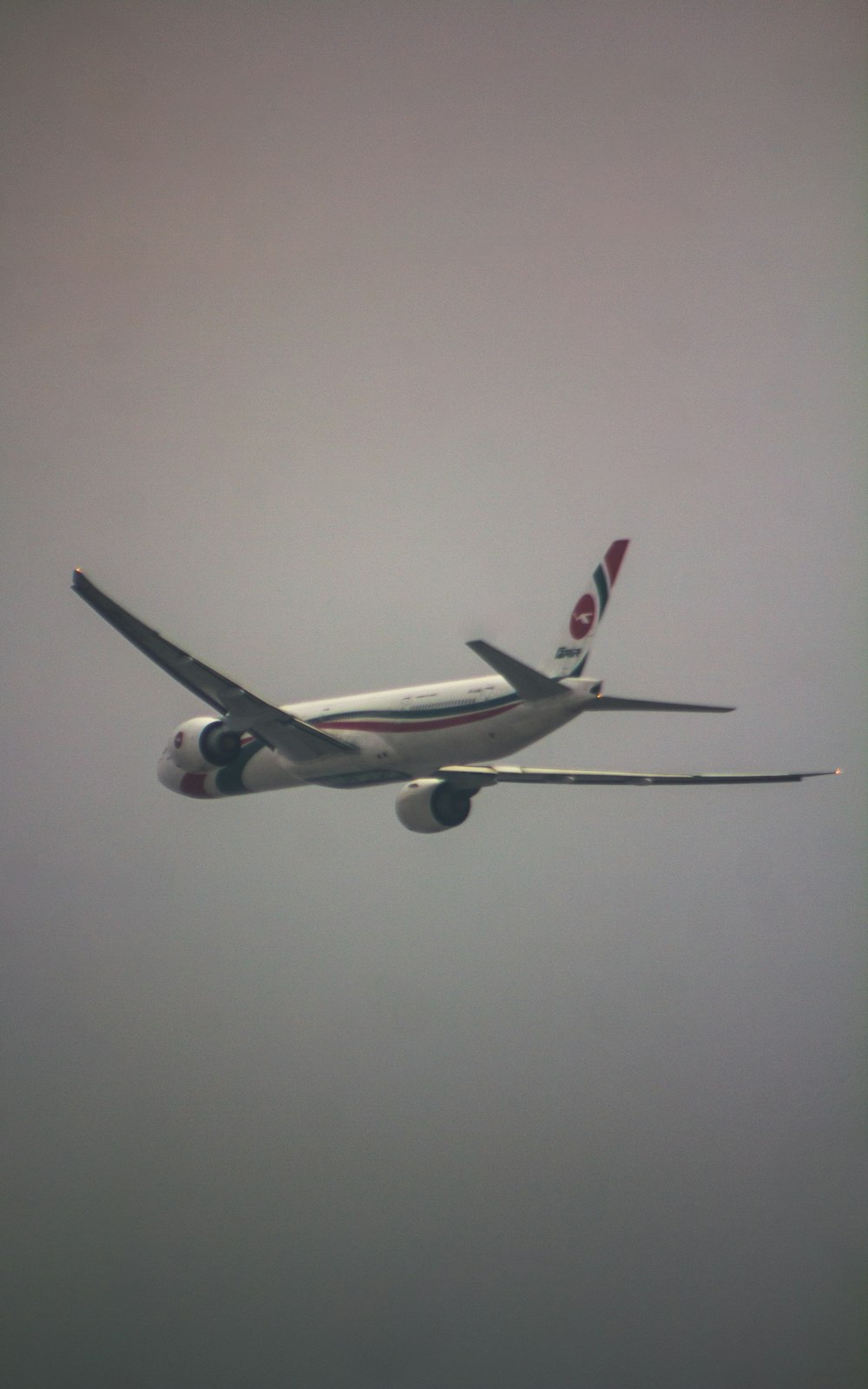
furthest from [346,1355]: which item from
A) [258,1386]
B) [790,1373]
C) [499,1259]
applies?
[790,1373]

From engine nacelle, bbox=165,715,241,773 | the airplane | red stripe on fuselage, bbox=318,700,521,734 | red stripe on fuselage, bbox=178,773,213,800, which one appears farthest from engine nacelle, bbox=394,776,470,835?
red stripe on fuselage, bbox=178,773,213,800

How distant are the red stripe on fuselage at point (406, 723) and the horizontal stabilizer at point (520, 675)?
1.08m

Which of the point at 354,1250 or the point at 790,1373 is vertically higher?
the point at 354,1250

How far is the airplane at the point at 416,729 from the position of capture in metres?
29.3

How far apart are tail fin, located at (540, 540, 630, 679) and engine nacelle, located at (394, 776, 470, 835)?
4964 mm

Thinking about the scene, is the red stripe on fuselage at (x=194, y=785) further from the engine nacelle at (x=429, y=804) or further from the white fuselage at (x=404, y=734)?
the engine nacelle at (x=429, y=804)

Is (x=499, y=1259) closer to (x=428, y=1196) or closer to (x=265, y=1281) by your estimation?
(x=428, y=1196)

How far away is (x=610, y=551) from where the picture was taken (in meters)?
30.5

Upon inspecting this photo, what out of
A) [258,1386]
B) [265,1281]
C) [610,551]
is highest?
[610,551]

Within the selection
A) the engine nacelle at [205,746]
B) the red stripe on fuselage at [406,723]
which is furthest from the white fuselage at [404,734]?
the engine nacelle at [205,746]

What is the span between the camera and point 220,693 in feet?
101

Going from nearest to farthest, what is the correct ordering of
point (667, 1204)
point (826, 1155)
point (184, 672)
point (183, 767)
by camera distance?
point (184, 672)
point (183, 767)
point (826, 1155)
point (667, 1204)

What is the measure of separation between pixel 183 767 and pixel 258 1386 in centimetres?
4023

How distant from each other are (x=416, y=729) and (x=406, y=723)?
354 millimetres
